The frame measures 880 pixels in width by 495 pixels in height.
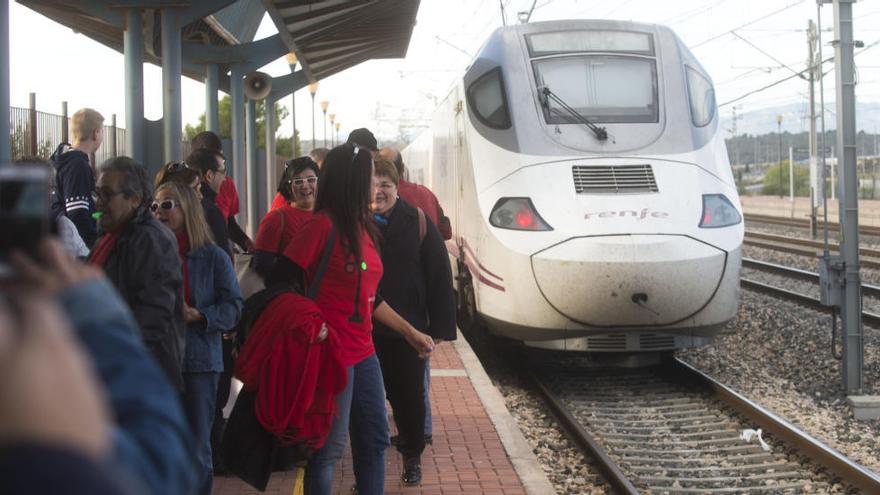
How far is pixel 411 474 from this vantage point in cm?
571

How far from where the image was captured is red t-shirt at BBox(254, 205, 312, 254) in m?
4.66

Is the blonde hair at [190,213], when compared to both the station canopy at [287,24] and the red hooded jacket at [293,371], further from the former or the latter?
the station canopy at [287,24]

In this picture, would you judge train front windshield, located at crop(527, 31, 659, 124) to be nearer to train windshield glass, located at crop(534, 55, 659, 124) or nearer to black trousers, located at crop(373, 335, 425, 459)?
train windshield glass, located at crop(534, 55, 659, 124)

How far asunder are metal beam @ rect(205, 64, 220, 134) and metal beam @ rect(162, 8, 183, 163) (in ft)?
11.0

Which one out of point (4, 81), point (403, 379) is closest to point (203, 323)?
point (403, 379)

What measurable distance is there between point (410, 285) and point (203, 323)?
4.15 ft

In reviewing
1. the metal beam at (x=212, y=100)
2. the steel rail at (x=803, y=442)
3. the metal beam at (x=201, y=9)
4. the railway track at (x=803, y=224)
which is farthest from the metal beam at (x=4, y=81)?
the railway track at (x=803, y=224)

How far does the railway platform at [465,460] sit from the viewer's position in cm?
564

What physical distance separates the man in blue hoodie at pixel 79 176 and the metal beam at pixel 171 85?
3.50m

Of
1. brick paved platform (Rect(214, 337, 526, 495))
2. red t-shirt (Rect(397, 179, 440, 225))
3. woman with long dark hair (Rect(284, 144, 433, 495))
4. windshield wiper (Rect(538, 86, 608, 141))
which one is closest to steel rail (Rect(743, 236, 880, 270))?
windshield wiper (Rect(538, 86, 608, 141))

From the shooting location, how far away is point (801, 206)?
141 feet

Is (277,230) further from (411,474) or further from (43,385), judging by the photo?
(43,385)

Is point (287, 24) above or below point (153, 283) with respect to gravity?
above

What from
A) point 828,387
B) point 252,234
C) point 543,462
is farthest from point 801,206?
point 543,462
